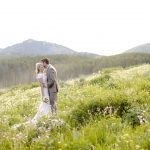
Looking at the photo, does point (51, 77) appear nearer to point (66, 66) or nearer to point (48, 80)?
point (48, 80)

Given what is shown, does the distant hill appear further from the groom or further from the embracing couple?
the groom

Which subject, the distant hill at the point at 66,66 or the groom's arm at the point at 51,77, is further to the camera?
the distant hill at the point at 66,66

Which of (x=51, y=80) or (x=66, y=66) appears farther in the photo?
Result: (x=66, y=66)

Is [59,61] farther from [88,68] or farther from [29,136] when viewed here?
[29,136]

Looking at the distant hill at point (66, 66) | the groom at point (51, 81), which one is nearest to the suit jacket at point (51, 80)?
the groom at point (51, 81)

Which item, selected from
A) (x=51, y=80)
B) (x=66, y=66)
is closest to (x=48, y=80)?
(x=51, y=80)

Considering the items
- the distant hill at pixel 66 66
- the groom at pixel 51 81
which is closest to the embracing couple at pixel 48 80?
the groom at pixel 51 81

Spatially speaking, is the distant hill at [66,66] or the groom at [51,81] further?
the distant hill at [66,66]

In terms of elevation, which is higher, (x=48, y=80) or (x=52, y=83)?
(x=48, y=80)

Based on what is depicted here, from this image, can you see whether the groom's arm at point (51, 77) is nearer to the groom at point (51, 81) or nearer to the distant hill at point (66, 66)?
the groom at point (51, 81)

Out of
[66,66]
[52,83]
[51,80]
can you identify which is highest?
[51,80]

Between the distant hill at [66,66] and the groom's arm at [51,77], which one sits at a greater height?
the groom's arm at [51,77]

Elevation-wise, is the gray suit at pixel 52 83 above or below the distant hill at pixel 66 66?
above

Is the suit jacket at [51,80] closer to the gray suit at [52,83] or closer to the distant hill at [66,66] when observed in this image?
the gray suit at [52,83]
